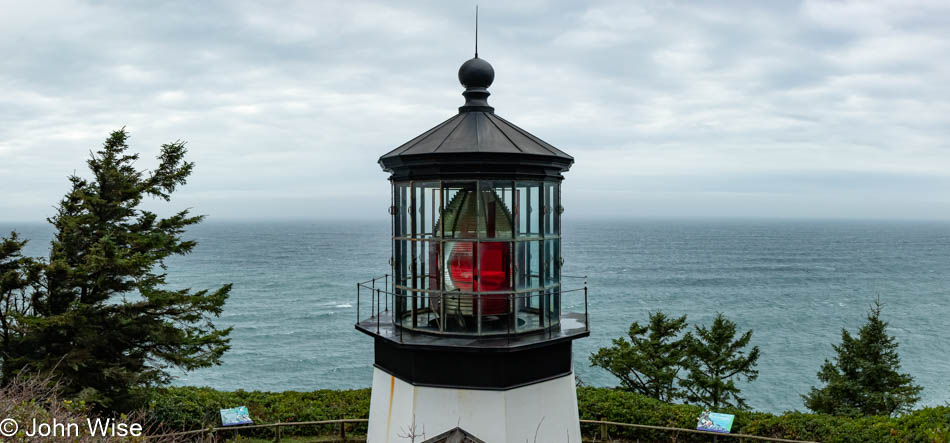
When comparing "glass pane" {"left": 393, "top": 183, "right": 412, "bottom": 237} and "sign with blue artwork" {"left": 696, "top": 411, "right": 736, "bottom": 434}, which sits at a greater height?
"glass pane" {"left": 393, "top": 183, "right": 412, "bottom": 237}

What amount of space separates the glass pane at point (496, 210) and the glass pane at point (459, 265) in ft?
0.71

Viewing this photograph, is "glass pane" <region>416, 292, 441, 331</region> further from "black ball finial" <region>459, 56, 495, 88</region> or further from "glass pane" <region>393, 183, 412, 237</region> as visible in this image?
"black ball finial" <region>459, 56, 495, 88</region>

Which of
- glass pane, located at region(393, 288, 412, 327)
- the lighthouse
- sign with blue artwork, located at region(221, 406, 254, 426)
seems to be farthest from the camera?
sign with blue artwork, located at region(221, 406, 254, 426)

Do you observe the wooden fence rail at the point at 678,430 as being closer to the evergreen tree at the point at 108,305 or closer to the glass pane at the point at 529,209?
the glass pane at the point at 529,209

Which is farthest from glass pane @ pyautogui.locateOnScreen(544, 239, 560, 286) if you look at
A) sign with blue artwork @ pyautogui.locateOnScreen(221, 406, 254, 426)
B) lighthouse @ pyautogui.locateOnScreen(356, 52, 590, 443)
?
sign with blue artwork @ pyautogui.locateOnScreen(221, 406, 254, 426)

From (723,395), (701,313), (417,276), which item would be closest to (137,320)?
(417,276)

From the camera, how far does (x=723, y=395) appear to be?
1938 cm

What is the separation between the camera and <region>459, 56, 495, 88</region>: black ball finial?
21.1 feet

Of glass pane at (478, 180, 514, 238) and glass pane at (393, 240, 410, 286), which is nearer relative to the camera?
glass pane at (478, 180, 514, 238)

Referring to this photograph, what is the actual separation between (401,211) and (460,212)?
679 millimetres

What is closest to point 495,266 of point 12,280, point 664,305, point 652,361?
point 12,280

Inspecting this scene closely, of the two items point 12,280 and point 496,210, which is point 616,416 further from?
point 12,280

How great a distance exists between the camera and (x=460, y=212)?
5949 mm

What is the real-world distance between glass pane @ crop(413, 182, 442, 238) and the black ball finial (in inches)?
49.1
